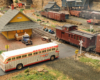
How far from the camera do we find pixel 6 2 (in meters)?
84.2

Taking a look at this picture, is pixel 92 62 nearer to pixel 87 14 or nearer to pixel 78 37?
pixel 78 37

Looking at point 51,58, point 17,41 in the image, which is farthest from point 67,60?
point 17,41

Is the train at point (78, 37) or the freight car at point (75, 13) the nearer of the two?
the train at point (78, 37)

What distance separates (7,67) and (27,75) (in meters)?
3.01

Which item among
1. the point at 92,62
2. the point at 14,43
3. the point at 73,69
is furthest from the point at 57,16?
the point at 73,69

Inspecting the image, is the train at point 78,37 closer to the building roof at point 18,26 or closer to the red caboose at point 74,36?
the red caboose at point 74,36

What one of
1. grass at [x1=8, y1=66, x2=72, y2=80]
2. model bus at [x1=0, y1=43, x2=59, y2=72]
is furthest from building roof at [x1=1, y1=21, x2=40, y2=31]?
grass at [x1=8, y1=66, x2=72, y2=80]

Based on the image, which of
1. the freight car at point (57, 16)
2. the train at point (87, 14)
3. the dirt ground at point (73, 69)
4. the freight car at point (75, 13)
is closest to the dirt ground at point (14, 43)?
the dirt ground at point (73, 69)

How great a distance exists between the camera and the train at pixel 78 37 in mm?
23291

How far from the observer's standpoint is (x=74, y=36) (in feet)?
85.2

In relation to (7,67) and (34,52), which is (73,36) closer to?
(34,52)

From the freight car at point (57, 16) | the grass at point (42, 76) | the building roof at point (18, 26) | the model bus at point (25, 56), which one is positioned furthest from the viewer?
the freight car at point (57, 16)

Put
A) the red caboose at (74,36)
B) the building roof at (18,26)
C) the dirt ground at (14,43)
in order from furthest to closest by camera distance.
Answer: the building roof at (18,26) → the dirt ground at (14,43) → the red caboose at (74,36)

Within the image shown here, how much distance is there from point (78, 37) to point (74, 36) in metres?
1.05
